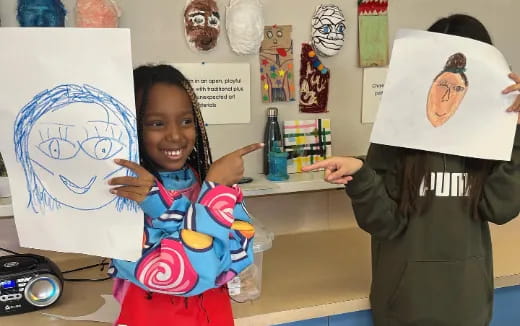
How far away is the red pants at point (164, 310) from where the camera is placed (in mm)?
957

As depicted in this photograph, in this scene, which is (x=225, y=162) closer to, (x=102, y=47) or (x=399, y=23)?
(x=102, y=47)

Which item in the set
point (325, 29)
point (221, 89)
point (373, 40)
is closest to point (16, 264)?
point (221, 89)

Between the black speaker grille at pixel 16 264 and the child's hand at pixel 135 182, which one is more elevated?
the child's hand at pixel 135 182

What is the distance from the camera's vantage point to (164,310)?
96 cm

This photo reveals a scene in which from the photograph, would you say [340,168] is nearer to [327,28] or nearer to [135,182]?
[135,182]

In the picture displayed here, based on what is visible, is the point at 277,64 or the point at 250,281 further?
the point at 277,64

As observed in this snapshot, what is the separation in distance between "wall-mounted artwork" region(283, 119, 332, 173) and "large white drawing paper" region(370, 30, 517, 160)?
566 mm

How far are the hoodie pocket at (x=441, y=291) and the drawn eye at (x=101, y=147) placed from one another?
2.19 ft

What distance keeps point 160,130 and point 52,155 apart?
0.61 feet

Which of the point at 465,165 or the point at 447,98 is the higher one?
the point at 447,98

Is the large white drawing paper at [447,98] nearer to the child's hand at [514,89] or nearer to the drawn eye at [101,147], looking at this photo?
the child's hand at [514,89]

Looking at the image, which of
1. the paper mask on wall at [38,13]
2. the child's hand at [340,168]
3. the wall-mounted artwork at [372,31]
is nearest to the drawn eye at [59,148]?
the child's hand at [340,168]

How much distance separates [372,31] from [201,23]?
0.58 metres

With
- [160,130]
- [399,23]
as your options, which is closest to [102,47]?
[160,130]
